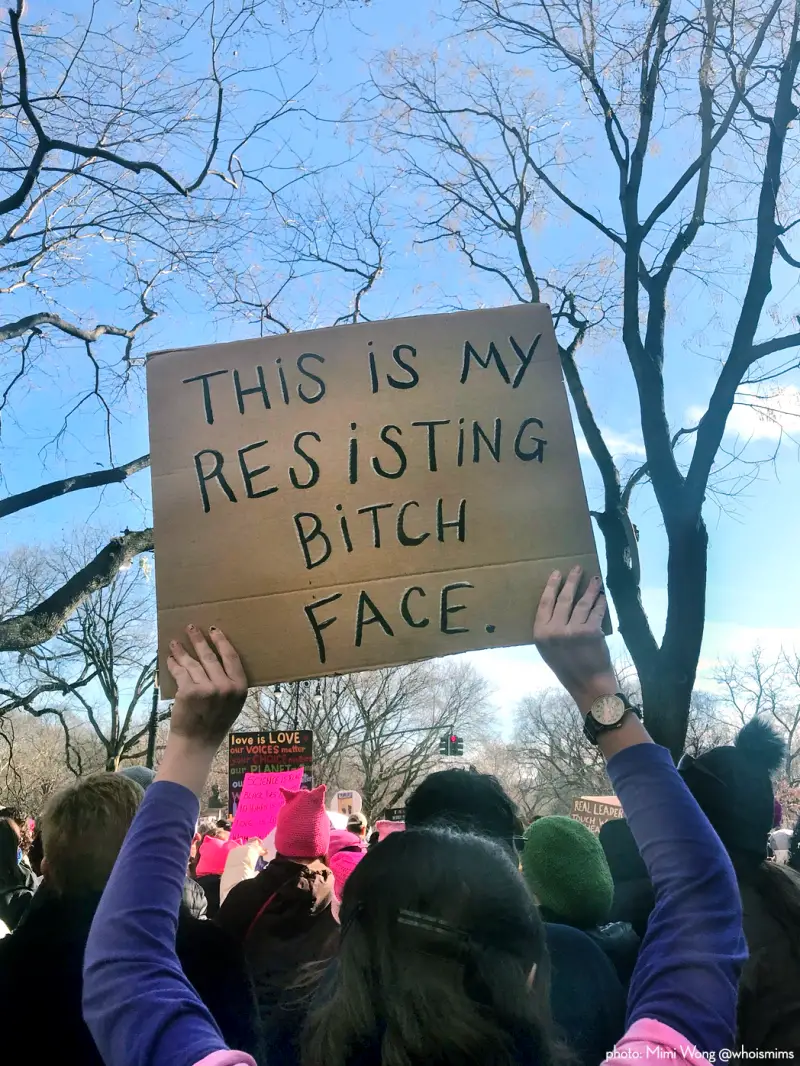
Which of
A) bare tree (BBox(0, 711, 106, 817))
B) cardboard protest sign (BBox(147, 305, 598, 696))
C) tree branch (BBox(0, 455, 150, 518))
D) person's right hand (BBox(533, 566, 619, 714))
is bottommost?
bare tree (BBox(0, 711, 106, 817))

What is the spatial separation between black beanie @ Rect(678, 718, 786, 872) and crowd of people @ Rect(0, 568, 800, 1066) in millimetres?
22

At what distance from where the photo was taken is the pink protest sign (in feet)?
22.0

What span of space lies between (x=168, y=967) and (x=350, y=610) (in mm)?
832

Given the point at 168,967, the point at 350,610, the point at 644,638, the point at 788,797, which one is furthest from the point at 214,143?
the point at 788,797

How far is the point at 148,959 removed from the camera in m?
1.14

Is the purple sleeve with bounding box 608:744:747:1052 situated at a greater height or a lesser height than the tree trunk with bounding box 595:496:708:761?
lesser

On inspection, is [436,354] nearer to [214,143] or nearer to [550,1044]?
[550,1044]

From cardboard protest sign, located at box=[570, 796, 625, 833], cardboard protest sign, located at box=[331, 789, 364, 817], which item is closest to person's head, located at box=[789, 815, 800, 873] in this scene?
cardboard protest sign, located at box=[570, 796, 625, 833]

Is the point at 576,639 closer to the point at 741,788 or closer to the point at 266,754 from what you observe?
the point at 741,788

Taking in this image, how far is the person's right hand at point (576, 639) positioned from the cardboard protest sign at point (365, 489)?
9cm

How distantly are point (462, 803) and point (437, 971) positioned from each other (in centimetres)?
141

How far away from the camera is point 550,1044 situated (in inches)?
42.3

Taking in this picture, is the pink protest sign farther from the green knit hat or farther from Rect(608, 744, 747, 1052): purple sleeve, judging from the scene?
Rect(608, 744, 747, 1052): purple sleeve

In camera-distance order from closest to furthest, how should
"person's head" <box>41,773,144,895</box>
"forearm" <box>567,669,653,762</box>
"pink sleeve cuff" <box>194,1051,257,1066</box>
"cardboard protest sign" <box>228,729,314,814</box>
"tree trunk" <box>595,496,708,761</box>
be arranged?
"pink sleeve cuff" <box>194,1051,257,1066</box> < "forearm" <box>567,669,653,762</box> < "person's head" <box>41,773,144,895</box> < "tree trunk" <box>595,496,708,761</box> < "cardboard protest sign" <box>228,729,314,814</box>
